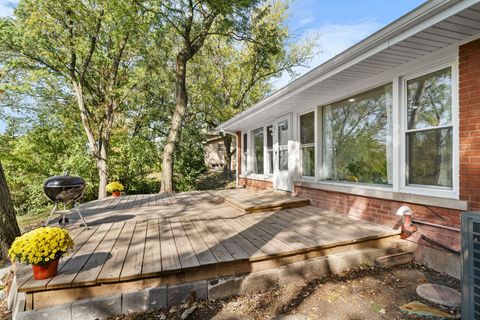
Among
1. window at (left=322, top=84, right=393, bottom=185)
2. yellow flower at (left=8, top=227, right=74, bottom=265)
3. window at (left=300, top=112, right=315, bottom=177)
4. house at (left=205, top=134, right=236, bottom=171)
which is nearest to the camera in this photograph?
yellow flower at (left=8, top=227, right=74, bottom=265)

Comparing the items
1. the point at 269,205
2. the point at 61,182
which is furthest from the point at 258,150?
the point at 61,182

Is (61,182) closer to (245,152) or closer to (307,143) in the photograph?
(307,143)

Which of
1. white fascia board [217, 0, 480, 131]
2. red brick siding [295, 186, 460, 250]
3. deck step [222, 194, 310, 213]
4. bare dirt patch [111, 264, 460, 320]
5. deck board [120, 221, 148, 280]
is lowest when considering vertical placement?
bare dirt patch [111, 264, 460, 320]

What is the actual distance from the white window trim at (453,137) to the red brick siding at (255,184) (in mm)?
4208

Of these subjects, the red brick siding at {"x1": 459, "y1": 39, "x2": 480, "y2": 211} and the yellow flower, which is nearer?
the yellow flower

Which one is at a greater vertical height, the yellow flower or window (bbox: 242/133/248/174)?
window (bbox: 242/133/248/174)

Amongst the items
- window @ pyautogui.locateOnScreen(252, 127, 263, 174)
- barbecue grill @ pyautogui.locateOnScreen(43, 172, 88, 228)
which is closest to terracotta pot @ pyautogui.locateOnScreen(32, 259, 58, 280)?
barbecue grill @ pyautogui.locateOnScreen(43, 172, 88, 228)

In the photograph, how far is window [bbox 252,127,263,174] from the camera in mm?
8125

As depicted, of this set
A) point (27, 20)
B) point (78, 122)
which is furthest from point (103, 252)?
point (78, 122)

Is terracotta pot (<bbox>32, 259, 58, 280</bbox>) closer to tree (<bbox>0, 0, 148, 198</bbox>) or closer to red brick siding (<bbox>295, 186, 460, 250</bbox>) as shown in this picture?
red brick siding (<bbox>295, 186, 460, 250</bbox>)

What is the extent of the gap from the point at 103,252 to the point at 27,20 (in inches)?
348

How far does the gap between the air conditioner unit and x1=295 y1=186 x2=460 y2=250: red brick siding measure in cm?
109

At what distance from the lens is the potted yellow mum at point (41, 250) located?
2008 mm

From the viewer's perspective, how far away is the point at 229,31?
960 cm
